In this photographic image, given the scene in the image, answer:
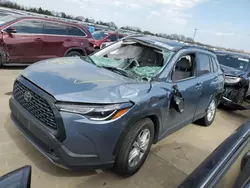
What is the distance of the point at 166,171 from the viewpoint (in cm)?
343

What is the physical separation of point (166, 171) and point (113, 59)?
1.97 metres

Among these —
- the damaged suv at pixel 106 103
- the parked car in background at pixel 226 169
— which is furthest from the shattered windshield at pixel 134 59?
the parked car in background at pixel 226 169

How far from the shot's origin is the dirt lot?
2846mm

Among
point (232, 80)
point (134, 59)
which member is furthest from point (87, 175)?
point (232, 80)

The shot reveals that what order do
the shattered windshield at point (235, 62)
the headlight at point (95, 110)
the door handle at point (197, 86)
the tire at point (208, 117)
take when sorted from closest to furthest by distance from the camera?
1. the headlight at point (95, 110)
2. the door handle at point (197, 86)
3. the tire at point (208, 117)
4. the shattered windshield at point (235, 62)

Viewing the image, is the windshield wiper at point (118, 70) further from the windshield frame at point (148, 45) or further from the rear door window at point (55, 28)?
the rear door window at point (55, 28)

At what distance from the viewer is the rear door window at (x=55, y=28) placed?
821 centimetres

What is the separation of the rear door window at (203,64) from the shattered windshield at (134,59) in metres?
1.01

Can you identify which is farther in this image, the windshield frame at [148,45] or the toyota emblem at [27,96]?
the windshield frame at [148,45]

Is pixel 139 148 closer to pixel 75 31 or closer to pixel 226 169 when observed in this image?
pixel 226 169

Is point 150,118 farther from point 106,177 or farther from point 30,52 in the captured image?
point 30,52

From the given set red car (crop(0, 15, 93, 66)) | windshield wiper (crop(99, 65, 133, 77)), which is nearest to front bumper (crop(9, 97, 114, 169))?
windshield wiper (crop(99, 65, 133, 77))

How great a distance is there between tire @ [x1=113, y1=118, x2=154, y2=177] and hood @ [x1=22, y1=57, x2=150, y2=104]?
1.30 feet

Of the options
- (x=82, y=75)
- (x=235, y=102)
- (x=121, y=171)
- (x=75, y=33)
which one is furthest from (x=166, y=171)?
(x=75, y=33)
